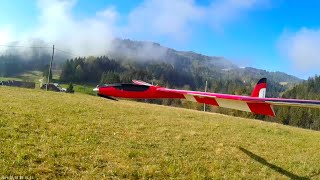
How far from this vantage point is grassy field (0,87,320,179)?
13.8m

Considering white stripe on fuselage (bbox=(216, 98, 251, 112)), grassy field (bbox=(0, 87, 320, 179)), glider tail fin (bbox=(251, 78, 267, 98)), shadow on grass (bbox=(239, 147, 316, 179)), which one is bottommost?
shadow on grass (bbox=(239, 147, 316, 179))

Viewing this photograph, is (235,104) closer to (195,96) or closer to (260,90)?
(195,96)

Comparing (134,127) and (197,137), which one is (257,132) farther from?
(134,127)

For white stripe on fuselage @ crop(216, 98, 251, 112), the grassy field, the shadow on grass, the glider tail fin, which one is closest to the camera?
white stripe on fuselage @ crop(216, 98, 251, 112)

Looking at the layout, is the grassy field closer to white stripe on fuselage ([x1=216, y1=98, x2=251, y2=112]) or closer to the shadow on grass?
the shadow on grass

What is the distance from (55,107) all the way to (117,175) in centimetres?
1770

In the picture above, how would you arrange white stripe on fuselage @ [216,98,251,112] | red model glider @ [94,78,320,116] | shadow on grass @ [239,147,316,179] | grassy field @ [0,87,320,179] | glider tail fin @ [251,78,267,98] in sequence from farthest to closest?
shadow on grass @ [239,147,316,179] < grassy field @ [0,87,320,179] < glider tail fin @ [251,78,267,98] < white stripe on fuselage @ [216,98,251,112] < red model glider @ [94,78,320,116]

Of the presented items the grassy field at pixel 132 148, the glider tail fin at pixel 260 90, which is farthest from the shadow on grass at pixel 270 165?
the glider tail fin at pixel 260 90

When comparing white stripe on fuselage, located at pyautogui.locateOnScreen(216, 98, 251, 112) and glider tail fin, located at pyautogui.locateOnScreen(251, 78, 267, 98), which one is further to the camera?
glider tail fin, located at pyautogui.locateOnScreen(251, 78, 267, 98)

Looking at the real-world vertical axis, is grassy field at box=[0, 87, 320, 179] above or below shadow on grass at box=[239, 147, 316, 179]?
above

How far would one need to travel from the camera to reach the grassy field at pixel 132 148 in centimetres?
1384

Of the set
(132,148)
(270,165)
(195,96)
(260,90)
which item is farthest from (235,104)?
(270,165)

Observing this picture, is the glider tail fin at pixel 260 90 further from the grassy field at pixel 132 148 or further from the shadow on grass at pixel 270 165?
the shadow on grass at pixel 270 165

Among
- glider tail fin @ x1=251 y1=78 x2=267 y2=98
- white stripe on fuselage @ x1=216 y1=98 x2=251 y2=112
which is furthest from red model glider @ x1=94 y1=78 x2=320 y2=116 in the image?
glider tail fin @ x1=251 y1=78 x2=267 y2=98
